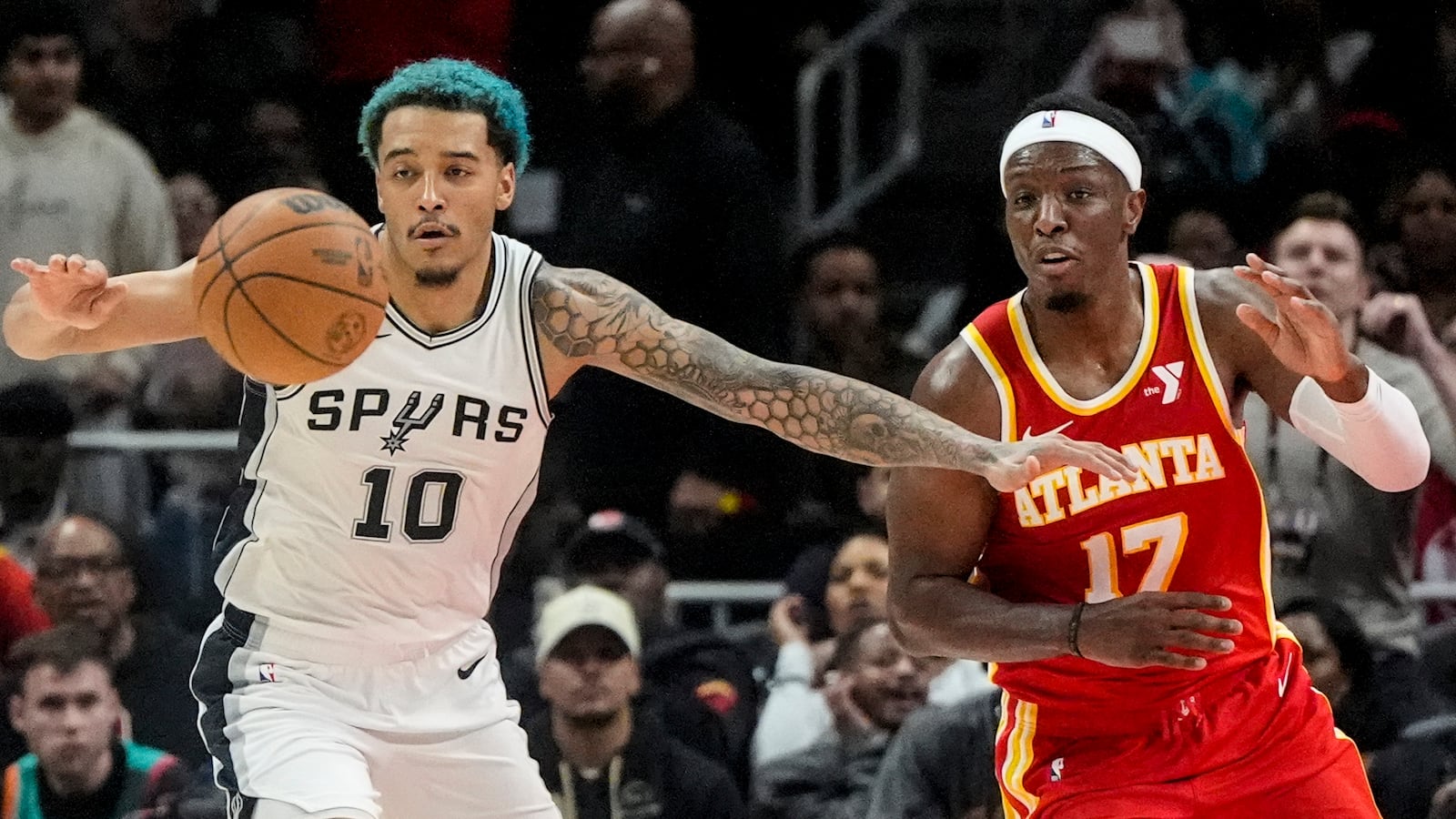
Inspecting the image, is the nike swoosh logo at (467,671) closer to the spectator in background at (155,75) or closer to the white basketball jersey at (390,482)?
the white basketball jersey at (390,482)

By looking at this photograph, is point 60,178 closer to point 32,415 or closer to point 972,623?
point 32,415

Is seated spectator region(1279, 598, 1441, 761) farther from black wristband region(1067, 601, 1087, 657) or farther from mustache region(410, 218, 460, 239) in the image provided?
mustache region(410, 218, 460, 239)

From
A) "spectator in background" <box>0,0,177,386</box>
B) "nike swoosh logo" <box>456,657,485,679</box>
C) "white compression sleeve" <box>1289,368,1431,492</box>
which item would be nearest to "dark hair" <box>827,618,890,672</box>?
"nike swoosh logo" <box>456,657,485,679</box>

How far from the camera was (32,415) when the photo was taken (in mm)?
8320

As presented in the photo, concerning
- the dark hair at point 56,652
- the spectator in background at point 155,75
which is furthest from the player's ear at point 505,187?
the spectator in background at point 155,75

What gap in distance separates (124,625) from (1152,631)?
15.3 feet

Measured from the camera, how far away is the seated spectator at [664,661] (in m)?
7.46

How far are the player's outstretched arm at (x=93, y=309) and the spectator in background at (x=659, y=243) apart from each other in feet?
12.4

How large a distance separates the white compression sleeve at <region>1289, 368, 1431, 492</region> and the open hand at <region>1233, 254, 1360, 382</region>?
11 centimetres

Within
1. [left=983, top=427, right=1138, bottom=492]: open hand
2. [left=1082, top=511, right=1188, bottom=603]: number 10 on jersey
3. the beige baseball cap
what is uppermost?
[left=983, top=427, right=1138, bottom=492]: open hand

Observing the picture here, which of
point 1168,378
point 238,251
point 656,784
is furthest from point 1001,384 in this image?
point 656,784

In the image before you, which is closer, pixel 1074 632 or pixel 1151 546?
pixel 1074 632

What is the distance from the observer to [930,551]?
16.1ft

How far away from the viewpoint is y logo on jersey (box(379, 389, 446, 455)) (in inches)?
193
